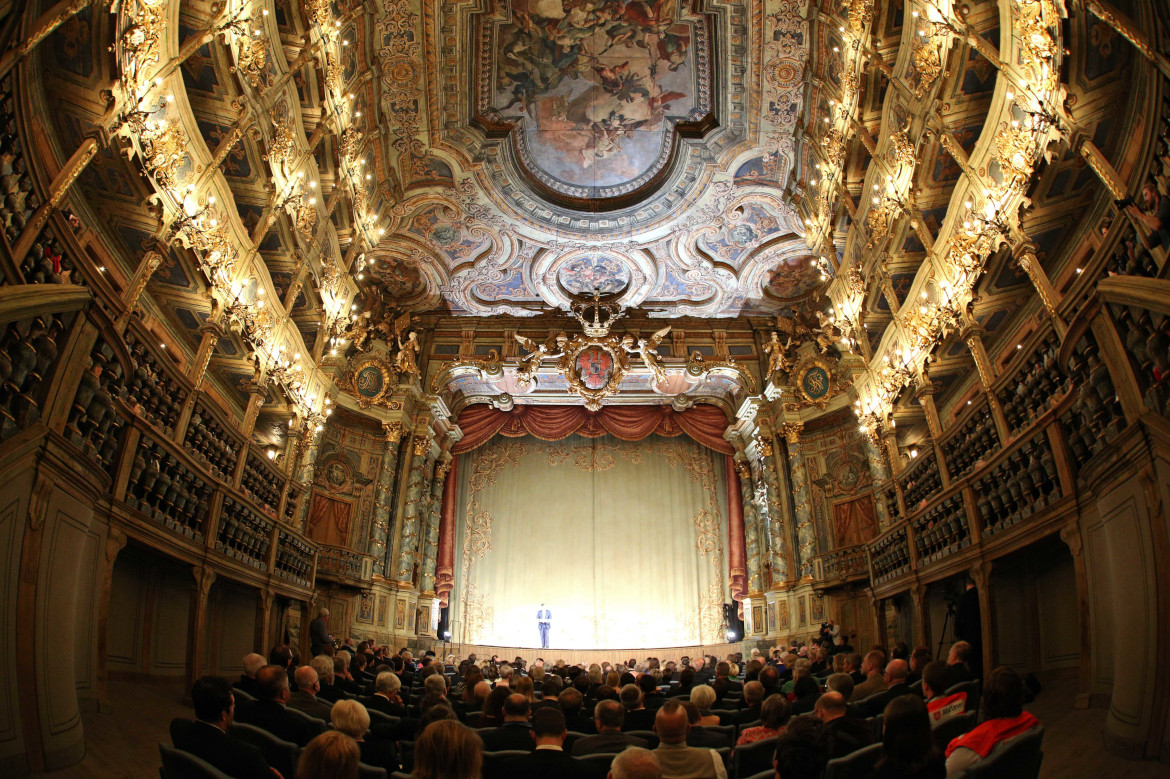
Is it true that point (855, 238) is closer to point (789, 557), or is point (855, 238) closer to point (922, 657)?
point (789, 557)

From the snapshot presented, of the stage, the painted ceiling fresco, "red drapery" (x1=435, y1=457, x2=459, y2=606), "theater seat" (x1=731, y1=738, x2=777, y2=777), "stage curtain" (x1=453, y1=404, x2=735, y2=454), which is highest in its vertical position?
the painted ceiling fresco

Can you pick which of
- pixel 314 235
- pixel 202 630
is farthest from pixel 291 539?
pixel 314 235

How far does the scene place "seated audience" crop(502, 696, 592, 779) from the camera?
3.46 metres

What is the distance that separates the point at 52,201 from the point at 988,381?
32.6ft

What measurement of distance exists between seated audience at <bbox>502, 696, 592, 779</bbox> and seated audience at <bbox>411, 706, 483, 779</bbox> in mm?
1038

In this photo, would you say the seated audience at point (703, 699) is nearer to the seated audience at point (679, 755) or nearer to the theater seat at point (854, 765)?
the seated audience at point (679, 755)

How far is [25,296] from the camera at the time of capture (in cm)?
512

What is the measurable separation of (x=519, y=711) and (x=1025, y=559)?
7.01 metres

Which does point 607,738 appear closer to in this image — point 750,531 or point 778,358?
point 778,358

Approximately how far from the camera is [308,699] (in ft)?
17.8

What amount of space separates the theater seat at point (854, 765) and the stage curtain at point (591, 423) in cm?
1706

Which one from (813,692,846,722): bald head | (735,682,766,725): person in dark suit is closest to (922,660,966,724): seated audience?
(813,692,846,722): bald head

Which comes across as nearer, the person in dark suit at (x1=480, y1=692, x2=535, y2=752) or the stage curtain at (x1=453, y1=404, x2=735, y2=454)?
the person in dark suit at (x1=480, y1=692, x2=535, y2=752)

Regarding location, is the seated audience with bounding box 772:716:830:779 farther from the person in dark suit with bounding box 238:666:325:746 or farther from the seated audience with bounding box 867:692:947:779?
the person in dark suit with bounding box 238:666:325:746
